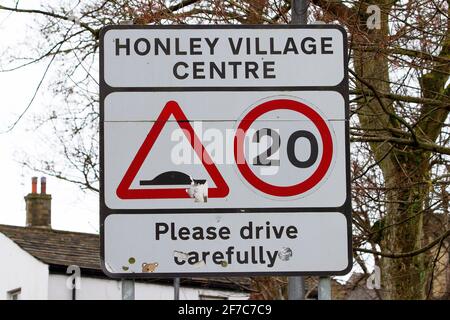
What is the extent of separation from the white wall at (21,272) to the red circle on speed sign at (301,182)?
2880 cm

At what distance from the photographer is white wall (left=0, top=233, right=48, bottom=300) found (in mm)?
33844

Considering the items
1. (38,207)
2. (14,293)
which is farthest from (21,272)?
(38,207)

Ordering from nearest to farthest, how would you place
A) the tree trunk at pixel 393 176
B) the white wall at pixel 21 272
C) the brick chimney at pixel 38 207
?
the tree trunk at pixel 393 176, the white wall at pixel 21 272, the brick chimney at pixel 38 207

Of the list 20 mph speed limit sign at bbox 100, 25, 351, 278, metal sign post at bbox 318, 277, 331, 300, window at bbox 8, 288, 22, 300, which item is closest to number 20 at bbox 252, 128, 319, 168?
20 mph speed limit sign at bbox 100, 25, 351, 278

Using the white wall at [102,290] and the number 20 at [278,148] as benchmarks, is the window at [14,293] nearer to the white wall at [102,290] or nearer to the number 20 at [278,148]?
the white wall at [102,290]

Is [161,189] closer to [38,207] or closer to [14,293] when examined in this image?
[14,293]

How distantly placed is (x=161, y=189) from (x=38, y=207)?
3631 cm

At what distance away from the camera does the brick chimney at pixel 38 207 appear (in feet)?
131

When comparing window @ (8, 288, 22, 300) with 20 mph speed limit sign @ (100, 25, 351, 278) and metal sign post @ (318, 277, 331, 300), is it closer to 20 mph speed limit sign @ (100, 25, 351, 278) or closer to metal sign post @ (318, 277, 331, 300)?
20 mph speed limit sign @ (100, 25, 351, 278)

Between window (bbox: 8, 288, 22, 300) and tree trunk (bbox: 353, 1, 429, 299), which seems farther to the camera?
window (bbox: 8, 288, 22, 300)

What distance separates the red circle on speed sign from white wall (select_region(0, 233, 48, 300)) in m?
28.8

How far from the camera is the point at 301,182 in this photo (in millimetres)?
4633

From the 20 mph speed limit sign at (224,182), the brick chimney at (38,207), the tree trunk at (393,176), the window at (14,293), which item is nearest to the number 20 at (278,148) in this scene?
the 20 mph speed limit sign at (224,182)
